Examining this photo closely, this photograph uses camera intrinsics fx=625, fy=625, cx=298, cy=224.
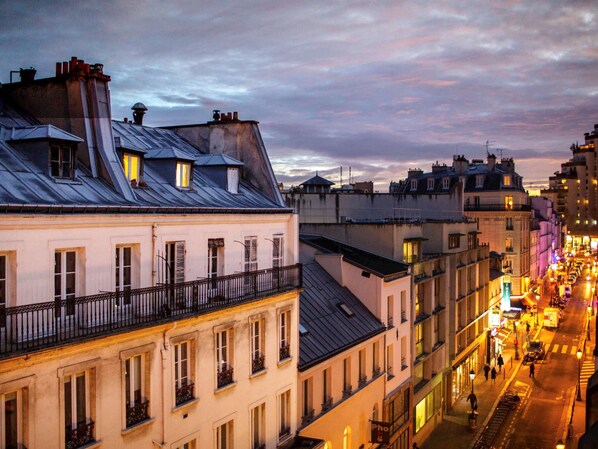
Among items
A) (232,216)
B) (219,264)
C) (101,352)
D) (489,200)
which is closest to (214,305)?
(219,264)

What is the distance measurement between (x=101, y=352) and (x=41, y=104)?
337 inches

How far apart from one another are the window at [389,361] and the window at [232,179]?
52.8 ft

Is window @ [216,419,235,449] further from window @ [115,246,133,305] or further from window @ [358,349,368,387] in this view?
window @ [358,349,368,387]

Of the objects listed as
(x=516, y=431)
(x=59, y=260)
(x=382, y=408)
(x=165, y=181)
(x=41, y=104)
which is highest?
(x=41, y=104)

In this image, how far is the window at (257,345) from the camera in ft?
76.9

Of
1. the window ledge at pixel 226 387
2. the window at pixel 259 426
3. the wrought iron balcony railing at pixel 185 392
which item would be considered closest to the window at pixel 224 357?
the window ledge at pixel 226 387

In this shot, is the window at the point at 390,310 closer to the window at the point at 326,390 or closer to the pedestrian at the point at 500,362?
the window at the point at 326,390

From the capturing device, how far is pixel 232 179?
25094 millimetres

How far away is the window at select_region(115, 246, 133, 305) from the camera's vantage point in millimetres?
17625

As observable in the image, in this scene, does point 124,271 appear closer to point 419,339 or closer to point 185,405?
point 185,405

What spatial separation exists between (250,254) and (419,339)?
23.3 metres

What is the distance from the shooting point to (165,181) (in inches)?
846

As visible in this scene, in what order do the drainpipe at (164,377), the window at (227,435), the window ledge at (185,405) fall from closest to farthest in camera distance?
the drainpipe at (164,377), the window ledge at (185,405), the window at (227,435)

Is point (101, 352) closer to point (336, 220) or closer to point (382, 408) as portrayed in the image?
point (382, 408)
